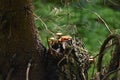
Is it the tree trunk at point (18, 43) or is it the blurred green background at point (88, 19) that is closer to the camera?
the tree trunk at point (18, 43)

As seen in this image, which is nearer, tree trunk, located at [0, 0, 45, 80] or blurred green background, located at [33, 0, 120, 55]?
tree trunk, located at [0, 0, 45, 80]

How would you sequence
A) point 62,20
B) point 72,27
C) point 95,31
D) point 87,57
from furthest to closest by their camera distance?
1. point 95,31
2. point 62,20
3. point 72,27
4. point 87,57

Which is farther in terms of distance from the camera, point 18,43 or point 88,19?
point 88,19

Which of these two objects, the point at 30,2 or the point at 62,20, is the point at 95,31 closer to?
the point at 62,20

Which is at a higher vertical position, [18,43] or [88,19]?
[18,43]

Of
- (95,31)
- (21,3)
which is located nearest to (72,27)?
(21,3)

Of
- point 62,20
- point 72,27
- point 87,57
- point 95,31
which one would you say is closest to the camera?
point 87,57

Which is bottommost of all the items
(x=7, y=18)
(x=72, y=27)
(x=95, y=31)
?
(x=95, y=31)

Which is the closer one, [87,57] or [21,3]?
[21,3]
